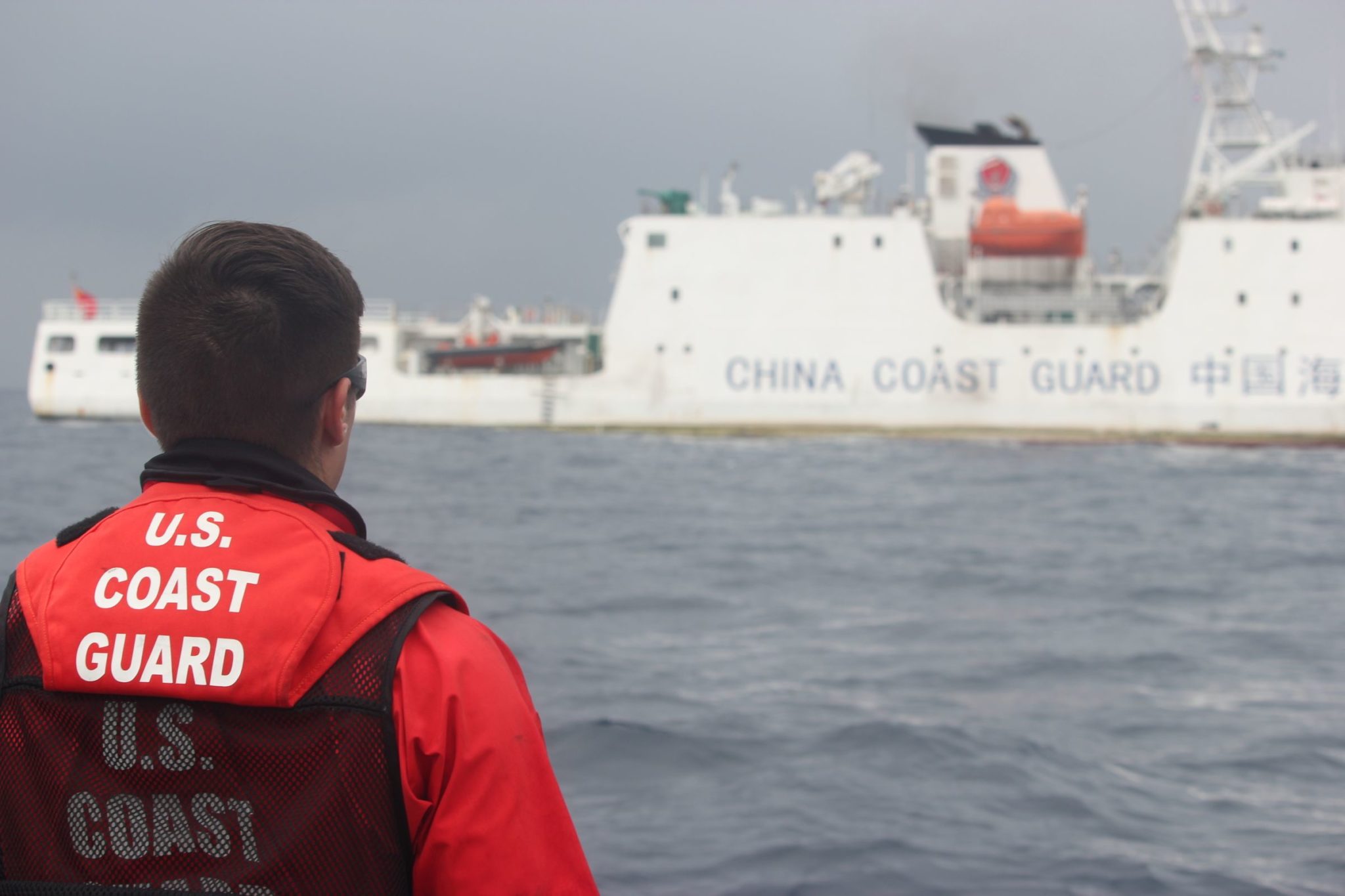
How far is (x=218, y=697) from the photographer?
1065 mm

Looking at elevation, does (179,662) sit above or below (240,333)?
below

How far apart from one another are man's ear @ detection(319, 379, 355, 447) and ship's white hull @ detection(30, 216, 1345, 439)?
22.7 metres

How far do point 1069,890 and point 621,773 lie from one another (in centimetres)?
170

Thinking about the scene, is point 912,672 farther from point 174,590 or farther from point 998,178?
point 998,178

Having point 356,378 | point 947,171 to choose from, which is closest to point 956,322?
point 947,171

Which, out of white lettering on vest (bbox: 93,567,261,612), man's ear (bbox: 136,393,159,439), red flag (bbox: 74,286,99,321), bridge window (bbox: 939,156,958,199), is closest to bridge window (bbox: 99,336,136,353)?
red flag (bbox: 74,286,99,321)

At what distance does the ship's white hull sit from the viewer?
76.3ft

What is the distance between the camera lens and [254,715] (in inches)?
42.8

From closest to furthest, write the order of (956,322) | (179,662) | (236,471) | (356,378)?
(179,662), (236,471), (356,378), (956,322)

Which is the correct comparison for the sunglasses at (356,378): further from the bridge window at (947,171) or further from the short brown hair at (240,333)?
the bridge window at (947,171)

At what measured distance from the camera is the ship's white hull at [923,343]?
23.2 m

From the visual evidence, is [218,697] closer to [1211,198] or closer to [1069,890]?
[1069,890]

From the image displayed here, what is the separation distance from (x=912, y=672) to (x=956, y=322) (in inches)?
725

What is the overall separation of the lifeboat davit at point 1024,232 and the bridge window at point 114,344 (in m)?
18.9
